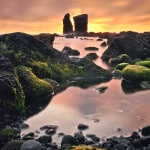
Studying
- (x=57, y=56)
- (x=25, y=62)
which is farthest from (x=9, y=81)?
(x=57, y=56)

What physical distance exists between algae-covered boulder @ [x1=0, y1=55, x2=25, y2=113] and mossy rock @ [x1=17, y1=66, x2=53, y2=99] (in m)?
2.08

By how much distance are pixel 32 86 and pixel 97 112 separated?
5.78 metres

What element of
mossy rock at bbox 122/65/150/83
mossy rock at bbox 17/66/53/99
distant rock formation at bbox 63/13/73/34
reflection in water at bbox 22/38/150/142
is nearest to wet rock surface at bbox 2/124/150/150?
reflection in water at bbox 22/38/150/142

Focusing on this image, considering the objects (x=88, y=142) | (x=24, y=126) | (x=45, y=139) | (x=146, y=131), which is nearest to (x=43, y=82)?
(x=24, y=126)

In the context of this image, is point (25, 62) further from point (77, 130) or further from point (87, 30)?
point (87, 30)

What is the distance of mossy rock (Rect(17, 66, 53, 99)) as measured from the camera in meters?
25.5

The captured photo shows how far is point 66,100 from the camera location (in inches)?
1016

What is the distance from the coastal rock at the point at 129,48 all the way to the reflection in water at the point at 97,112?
2527 centimetres

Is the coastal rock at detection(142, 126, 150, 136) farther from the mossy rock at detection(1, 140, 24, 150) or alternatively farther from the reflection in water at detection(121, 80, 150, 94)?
the reflection in water at detection(121, 80, 150, 94)

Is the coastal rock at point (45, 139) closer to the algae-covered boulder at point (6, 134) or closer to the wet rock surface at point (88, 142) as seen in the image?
the wet rock surface at point (88, 142)

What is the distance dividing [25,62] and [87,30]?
8106cm

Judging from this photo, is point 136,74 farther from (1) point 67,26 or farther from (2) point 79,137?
(1) point 67,26

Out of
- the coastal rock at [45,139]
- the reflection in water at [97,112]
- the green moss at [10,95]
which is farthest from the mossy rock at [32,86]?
the coastal rock at [45,139]

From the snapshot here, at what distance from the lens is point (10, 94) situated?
853 inches
